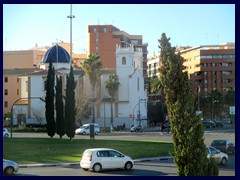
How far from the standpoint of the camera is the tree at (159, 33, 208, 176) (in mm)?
11578

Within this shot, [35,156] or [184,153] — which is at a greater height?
[184,153]

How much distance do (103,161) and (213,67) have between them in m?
80.2

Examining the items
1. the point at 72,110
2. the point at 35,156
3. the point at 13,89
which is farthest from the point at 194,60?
the point at 35,156

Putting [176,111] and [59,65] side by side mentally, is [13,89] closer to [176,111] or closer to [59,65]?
[59,65]

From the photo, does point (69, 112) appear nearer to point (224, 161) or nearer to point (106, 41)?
point (224, 161)

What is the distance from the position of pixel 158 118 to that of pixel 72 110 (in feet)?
169

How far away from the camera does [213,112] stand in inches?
3659

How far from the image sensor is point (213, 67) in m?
98.4

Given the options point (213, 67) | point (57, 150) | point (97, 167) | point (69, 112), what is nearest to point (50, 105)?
point (69, 112)

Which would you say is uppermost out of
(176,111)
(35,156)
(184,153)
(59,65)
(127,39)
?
(127,39)

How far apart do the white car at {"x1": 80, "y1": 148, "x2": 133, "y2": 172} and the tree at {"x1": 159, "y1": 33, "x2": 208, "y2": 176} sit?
1039cm

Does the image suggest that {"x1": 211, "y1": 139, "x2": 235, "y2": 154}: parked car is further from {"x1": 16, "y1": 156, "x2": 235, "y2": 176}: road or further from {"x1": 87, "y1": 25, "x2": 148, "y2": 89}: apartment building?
{"x1": 87, "y1": 25, "x2": 148, "y2": 89}: apartment building

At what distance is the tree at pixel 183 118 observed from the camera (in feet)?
38.0

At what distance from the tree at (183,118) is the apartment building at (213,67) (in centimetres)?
8592
